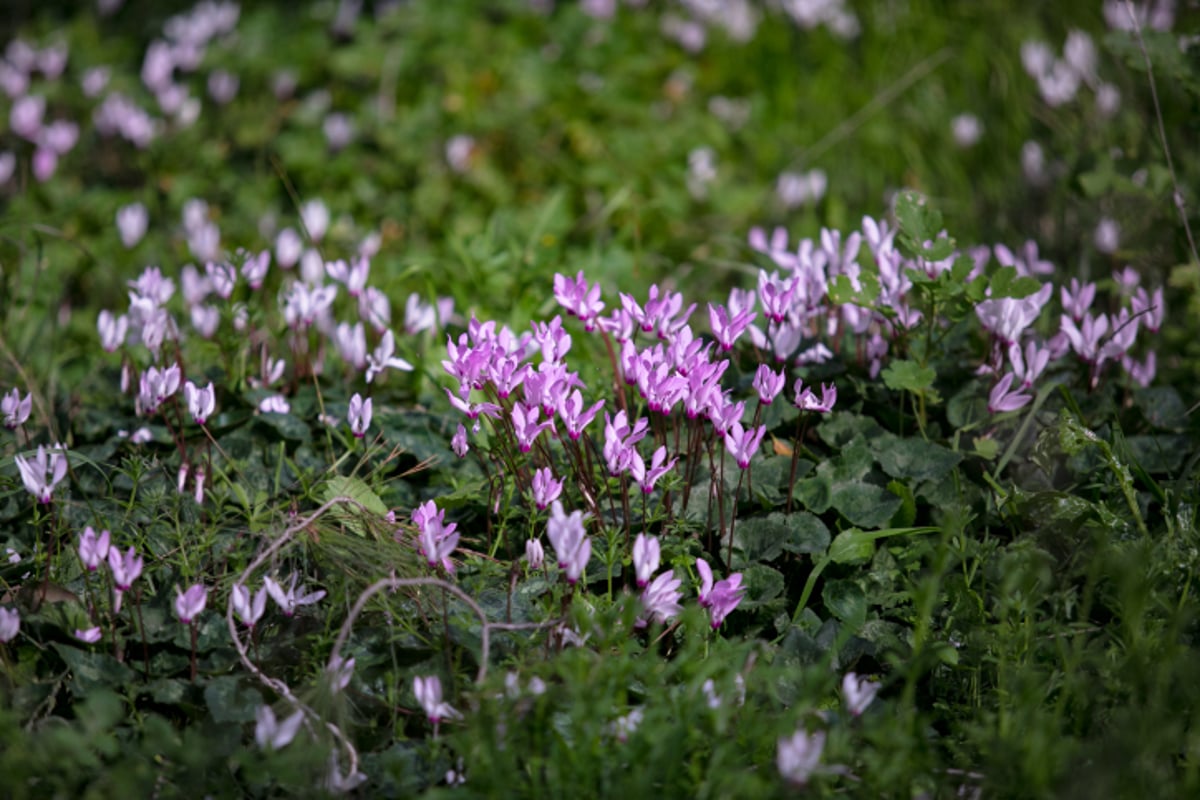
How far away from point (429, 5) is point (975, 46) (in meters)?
2.64

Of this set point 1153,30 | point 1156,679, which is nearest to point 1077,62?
point 1153,30

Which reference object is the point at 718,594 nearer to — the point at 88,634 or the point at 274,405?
the point at 88,634

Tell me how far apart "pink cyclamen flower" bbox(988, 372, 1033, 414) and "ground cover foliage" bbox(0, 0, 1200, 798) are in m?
0.02

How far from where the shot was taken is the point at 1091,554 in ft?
7.15

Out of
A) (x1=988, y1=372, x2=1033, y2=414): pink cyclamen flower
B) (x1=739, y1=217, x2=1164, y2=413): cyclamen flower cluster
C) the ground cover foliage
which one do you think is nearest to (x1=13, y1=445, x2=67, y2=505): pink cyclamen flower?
the ground cover foliage

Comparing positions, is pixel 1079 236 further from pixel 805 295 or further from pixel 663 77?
pixel 663 77

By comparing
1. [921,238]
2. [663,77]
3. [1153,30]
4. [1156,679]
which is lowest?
[663,77]

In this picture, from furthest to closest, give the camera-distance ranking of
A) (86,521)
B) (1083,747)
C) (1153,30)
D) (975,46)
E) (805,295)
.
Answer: (975,46) < (1153,30) < (805,295) < (86,521) < (1083,747)

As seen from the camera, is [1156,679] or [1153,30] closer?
[1156,679]

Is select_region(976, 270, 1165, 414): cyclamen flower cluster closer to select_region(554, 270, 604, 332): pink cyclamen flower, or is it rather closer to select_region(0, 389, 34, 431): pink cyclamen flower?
select_region(554, 270, 604, 332): pink cyclamen flower

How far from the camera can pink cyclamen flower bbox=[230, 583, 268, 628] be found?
1918 mm

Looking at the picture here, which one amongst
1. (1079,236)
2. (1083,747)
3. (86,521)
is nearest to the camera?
(1083,747)

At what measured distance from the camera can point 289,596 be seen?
2016mm

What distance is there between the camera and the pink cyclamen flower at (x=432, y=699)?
1.84 m
